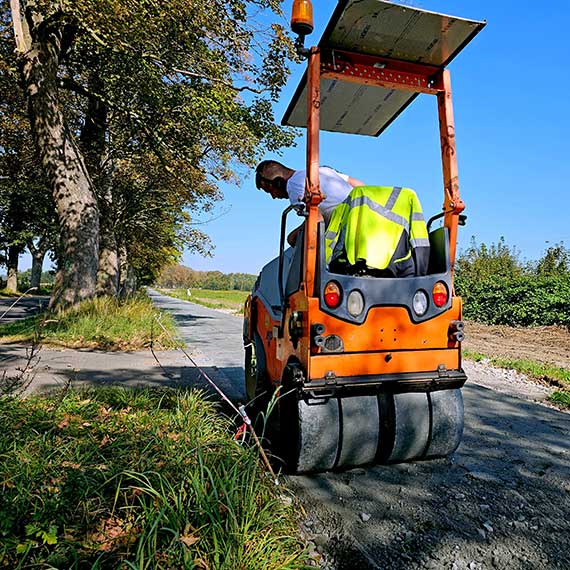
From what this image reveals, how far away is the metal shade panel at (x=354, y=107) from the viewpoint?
3672 mm

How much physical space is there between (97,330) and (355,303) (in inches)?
272

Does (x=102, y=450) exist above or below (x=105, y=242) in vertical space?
below

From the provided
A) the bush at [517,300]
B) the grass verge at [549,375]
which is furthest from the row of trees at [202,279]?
the grass verge at [549,375]

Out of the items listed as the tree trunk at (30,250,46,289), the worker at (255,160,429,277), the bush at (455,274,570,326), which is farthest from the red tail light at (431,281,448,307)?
the tree trunk at (30,250,46,289)

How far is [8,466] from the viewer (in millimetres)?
2174

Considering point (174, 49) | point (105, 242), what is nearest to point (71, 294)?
point (174, 49)

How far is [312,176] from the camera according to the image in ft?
9.16

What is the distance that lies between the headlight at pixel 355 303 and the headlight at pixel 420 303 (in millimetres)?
384

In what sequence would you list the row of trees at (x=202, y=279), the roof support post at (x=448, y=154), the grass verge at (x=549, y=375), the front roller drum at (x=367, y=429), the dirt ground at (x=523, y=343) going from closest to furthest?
the front roller drum at (x=367, y=429)
the roof support post at (x=448, y=154)
the grass verge at (x=549, y=375)
the dirt ground at (x=523, y=343)
the row of trees at (x=202, y=279)

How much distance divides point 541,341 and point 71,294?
13227mm

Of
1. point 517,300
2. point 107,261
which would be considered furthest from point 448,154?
point 517,300

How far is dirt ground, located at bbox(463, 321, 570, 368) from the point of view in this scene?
990 centimetres

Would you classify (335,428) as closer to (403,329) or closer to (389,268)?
(403,329)

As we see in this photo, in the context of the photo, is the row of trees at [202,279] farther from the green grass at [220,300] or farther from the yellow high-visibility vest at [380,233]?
the yellow high-visibility vest at [380,233]
